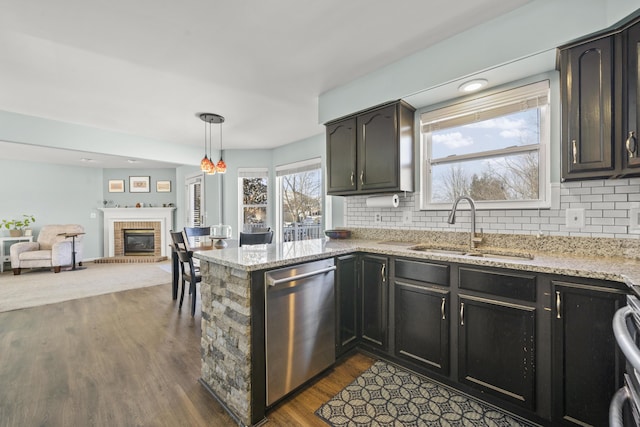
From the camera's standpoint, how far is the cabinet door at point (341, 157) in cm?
281

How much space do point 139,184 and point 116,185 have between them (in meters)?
0.57

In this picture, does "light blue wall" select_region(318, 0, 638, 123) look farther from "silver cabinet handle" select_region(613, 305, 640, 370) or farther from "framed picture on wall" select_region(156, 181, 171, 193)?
"framed picture on wall" select_region(156, 181, 171, 193)

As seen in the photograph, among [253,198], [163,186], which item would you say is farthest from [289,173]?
[163,186]

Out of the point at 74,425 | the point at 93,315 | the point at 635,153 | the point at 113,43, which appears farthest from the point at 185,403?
the point at 635,153

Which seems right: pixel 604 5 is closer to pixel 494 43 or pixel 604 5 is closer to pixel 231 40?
pixel 494 43

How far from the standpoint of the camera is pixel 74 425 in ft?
5.12

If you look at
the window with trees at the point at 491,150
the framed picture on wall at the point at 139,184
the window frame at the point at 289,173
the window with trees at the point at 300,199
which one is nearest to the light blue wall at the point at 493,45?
the window with trees at the point at 491,150

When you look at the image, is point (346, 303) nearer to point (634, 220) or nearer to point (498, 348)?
point (498, 348)

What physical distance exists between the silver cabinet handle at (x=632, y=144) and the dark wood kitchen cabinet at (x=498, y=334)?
0.86m

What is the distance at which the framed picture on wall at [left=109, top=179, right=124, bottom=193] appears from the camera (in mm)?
7266

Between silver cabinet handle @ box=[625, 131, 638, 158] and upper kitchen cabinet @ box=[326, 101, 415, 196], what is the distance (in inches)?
55.1

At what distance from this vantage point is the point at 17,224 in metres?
5.88

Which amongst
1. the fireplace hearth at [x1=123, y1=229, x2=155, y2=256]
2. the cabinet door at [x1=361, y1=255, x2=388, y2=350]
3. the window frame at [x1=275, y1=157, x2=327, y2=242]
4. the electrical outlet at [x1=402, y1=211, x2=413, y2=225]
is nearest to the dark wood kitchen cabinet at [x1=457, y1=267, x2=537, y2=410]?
the cabinet door at [x1=361, y1=255, x2=388, y2=350]

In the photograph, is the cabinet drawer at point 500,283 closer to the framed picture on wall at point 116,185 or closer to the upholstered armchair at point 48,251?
the upholstered armchair at point 48,251
